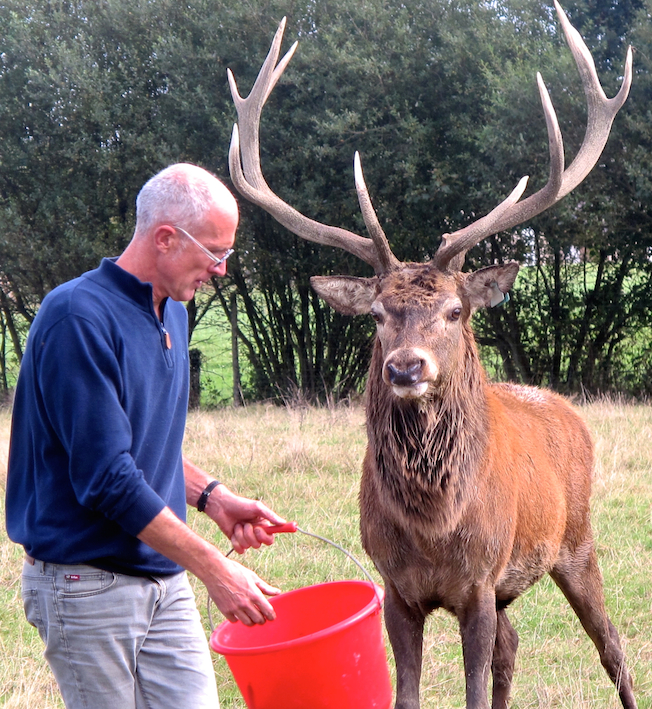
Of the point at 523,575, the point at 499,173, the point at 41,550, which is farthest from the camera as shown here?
the point at 499,173

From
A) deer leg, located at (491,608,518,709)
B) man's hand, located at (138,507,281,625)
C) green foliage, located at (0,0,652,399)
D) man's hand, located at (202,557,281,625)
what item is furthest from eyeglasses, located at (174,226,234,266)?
green foliage, located at (0,0,652,399)

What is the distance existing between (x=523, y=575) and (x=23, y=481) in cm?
230

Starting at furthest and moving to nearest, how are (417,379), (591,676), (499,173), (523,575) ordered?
(499,173) < (591,676) < (523,575) < (417,379)

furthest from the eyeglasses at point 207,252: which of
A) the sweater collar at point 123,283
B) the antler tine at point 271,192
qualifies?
the antler tine at point 271,192

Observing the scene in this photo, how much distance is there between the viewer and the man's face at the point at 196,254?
94.5 inches

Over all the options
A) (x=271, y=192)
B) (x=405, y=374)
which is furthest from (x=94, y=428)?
(x=271, y=192)

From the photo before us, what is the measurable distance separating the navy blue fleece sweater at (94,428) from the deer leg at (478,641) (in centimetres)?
142

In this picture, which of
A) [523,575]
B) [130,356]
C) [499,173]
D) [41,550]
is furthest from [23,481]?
[499,173]

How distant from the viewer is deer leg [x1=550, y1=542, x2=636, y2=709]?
3.92 metres

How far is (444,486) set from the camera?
3.38 m

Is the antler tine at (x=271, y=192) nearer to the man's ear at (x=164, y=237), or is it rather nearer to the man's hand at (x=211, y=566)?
the man's ear at (x=164, y=237)

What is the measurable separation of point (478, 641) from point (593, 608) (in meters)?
1.09

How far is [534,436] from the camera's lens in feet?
13.7

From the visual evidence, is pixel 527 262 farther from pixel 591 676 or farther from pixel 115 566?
pixel 115 566
